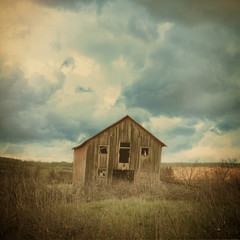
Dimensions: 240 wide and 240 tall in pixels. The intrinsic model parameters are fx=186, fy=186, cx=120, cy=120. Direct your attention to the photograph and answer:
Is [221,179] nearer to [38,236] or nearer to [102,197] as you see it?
[38,236]

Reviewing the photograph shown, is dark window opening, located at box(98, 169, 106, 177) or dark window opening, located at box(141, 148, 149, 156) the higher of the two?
dark window opening, located at box(141, 148, 149, 156)

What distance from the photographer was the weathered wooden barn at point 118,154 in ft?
59.9

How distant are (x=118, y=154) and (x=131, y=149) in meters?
1.43

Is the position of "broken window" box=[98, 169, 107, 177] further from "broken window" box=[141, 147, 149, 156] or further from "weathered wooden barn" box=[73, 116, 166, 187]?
"broken window" box=[141, 147, 149, 156]

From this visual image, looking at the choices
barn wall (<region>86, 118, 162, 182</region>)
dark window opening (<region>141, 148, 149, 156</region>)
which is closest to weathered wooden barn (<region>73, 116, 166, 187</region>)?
barn wall (<region>86, 118, 162, 182</region>)

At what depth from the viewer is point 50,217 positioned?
5184 millimetres

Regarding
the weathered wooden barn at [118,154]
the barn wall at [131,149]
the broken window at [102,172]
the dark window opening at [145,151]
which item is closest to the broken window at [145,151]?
the dark window opening at [145,151]

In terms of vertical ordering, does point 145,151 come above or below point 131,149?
below

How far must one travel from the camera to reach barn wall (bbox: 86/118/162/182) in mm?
18375

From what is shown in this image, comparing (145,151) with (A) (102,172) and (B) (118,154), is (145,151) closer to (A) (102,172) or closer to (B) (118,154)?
(B) (118,154)

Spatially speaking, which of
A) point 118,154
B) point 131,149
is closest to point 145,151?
point 131,149

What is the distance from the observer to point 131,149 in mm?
18969

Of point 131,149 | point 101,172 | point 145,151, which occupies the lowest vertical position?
point 101,172

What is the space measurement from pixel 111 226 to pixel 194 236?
2.33 m
